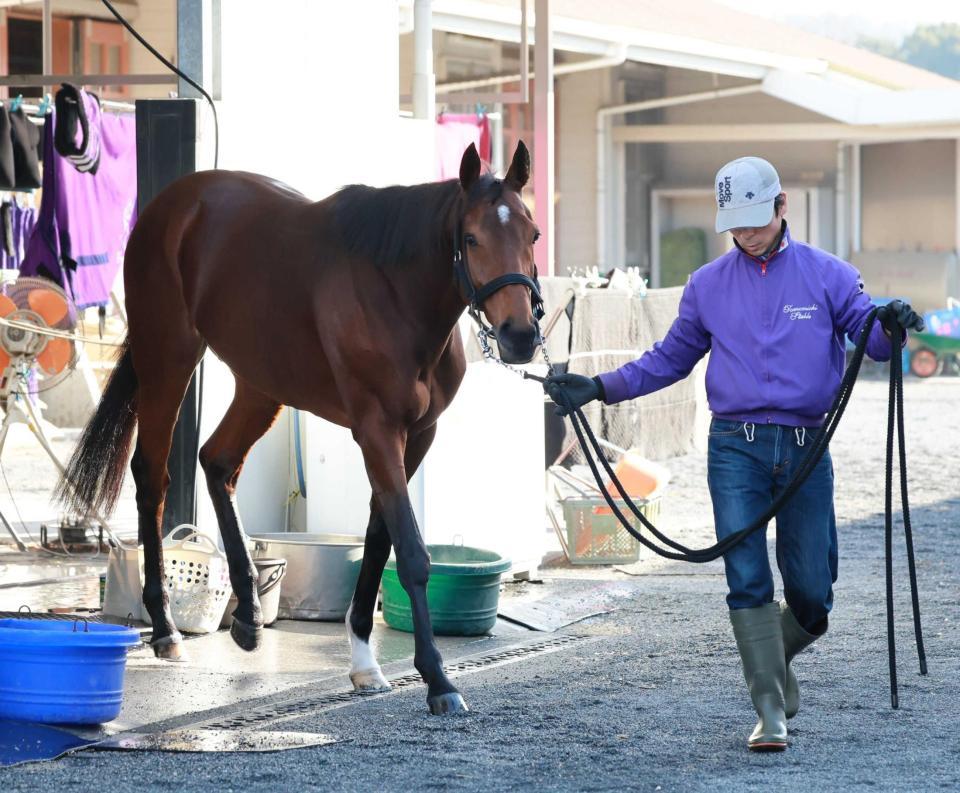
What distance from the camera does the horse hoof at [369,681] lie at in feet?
18.9

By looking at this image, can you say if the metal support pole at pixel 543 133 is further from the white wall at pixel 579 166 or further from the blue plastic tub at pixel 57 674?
the white wall at pixel 579 166

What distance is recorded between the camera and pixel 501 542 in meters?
7.80

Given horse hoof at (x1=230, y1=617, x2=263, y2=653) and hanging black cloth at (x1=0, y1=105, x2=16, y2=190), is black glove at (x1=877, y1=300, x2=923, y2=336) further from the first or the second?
hanging black cloth at (x1=0, y1=105, x2=16, y2=190)

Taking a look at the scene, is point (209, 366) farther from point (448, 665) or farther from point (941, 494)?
point (941, 494)

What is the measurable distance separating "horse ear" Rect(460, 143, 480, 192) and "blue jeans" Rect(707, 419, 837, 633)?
1162 mm

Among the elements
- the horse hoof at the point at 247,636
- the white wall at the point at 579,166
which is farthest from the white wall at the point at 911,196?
the horse hoof at the point at 247,636

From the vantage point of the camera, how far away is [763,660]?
4887mm

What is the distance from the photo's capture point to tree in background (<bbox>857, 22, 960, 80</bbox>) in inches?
4475

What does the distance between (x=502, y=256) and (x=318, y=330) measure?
96cm

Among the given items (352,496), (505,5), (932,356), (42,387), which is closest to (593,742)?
(352,496)

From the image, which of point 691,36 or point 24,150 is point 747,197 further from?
point 691,36

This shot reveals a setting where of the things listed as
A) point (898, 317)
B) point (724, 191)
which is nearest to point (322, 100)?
point (724, 191)

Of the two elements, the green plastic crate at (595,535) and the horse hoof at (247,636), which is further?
the green plastic crate at (595,535)

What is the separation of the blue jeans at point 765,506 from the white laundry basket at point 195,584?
2516mm
